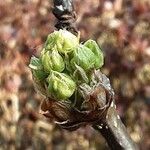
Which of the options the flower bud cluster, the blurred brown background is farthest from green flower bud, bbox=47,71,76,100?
the blurred brown background

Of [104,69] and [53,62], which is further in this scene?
[104,69]

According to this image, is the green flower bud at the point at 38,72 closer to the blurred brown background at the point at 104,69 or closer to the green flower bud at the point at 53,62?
the green flower bud at the point at 53,62

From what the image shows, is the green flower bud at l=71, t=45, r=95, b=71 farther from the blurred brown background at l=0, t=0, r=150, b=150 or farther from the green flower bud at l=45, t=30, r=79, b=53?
the blurred brown background at l=0, t=0, r=150, b=150

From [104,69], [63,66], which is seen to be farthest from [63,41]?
[104,69]

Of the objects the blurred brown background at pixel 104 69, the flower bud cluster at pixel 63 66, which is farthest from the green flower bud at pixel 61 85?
the blurred brown background at pixel 104 69

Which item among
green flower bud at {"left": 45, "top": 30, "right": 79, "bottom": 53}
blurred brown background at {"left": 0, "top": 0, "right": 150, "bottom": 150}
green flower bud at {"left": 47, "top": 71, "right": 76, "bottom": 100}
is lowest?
blurred brown background at {"left": 0, "top": 0, "right": 150, "bottom": 150}

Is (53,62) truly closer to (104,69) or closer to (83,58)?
(83,58)
